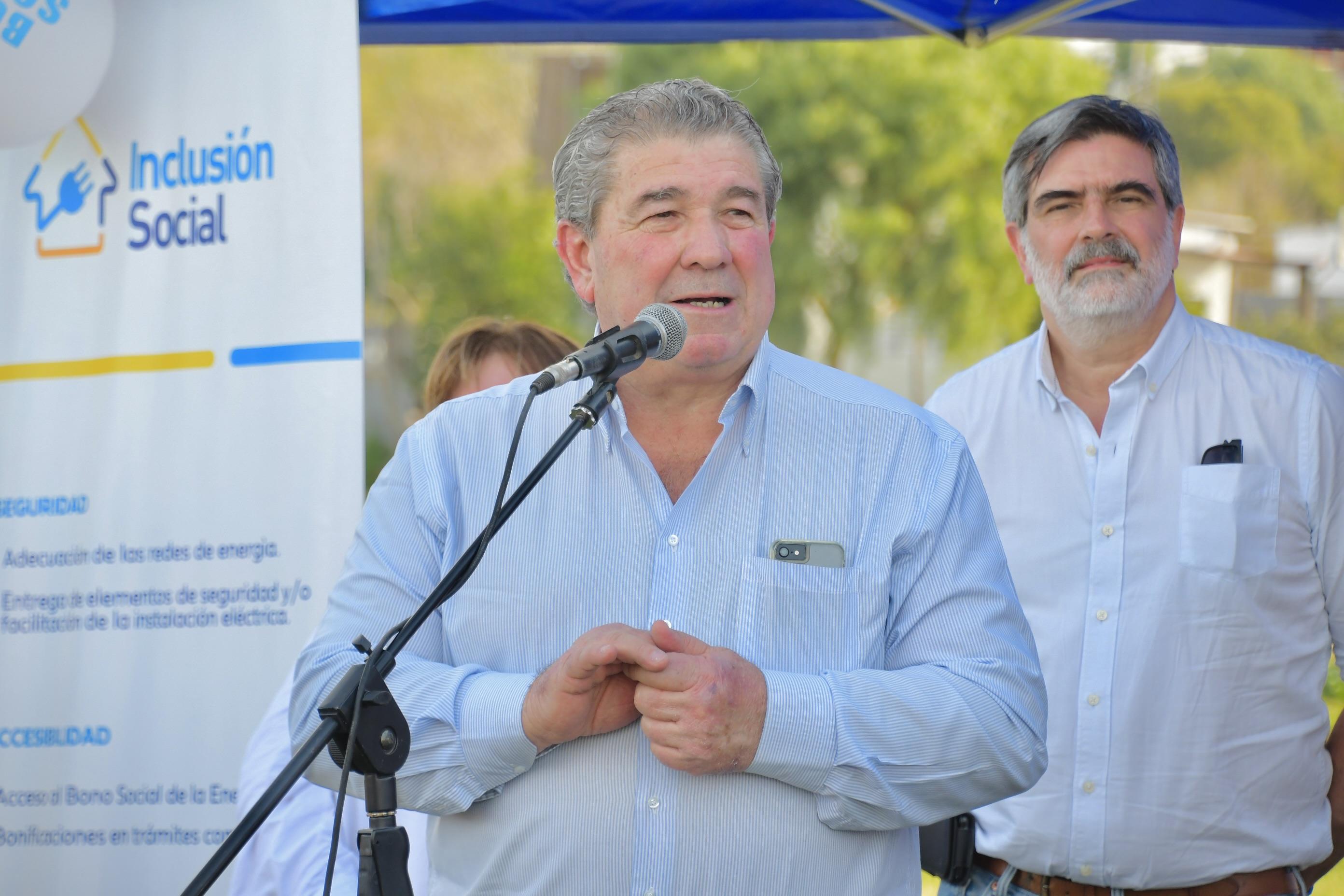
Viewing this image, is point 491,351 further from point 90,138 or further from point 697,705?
point 697,705

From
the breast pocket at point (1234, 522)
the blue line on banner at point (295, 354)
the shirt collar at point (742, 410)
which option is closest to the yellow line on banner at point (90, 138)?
the blue line on banner at point (295, 354)

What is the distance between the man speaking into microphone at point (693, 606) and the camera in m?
2.07

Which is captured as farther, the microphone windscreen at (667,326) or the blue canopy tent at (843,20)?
the blue canopy tent at (843,20)

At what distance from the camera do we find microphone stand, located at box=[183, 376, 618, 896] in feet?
5.46

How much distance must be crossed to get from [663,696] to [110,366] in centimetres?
248

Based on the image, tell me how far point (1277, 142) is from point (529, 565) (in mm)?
21478

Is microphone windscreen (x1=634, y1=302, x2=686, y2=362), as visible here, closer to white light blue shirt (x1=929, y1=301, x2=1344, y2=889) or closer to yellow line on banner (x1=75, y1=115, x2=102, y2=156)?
white light blue shirt (x1=929, y1=301, x2=1344, y2=889)

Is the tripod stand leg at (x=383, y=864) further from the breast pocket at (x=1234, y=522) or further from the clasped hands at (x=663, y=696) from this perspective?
the breast pocket at (x=1234, y=522)

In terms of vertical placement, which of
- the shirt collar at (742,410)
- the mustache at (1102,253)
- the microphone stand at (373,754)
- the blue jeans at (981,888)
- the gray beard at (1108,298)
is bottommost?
the blue jeans at (981,888)

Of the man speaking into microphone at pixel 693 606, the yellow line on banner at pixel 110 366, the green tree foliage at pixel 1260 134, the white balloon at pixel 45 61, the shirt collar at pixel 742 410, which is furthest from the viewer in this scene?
the green tree foliage at pixel 1260 134

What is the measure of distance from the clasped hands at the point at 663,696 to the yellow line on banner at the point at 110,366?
2.03 metres

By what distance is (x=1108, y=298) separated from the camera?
321cm

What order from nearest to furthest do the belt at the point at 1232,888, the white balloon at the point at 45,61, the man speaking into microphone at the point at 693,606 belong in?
the man speaking into microphone at the point at 693,606
the belt at the point at 1232,888
the white balloon at the point at 45,61

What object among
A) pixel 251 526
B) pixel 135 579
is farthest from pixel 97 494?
pixel 251 526
